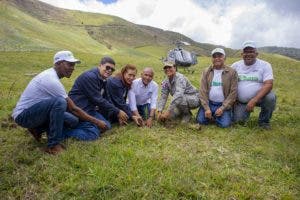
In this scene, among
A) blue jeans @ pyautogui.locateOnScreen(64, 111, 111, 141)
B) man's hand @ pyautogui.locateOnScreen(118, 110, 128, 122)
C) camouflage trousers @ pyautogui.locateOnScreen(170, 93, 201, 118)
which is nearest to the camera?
blue jeans @ pyautogui.locateOnScreen(64, 111, 111, 141)

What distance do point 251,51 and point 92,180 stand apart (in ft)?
17.6

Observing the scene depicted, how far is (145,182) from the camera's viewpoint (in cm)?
561

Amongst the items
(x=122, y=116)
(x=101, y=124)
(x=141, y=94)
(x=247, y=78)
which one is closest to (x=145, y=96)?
(x=141, y=94)

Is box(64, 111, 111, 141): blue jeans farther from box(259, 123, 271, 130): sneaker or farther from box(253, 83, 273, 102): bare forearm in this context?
box(259, 123, 271, 130): sneaker

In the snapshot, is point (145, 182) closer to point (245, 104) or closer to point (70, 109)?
point (70, 109)

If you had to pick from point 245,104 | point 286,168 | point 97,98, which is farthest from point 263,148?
point 97,98

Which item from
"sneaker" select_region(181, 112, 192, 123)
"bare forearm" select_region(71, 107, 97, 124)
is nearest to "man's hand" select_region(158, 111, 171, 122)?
"sneaker" select_region(181, 112, 192, 123)

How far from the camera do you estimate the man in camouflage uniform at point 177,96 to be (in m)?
9.36

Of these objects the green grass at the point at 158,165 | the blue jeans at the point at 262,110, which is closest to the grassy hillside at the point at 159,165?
the green grass at the point at 158,165

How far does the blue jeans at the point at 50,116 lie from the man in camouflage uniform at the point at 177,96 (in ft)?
9.92

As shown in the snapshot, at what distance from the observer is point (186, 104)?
31.5 ft

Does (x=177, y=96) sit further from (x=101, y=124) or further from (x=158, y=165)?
(x=158, y=165)

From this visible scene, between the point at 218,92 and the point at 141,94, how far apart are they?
203cm

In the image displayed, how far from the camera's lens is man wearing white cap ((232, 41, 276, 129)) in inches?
354
